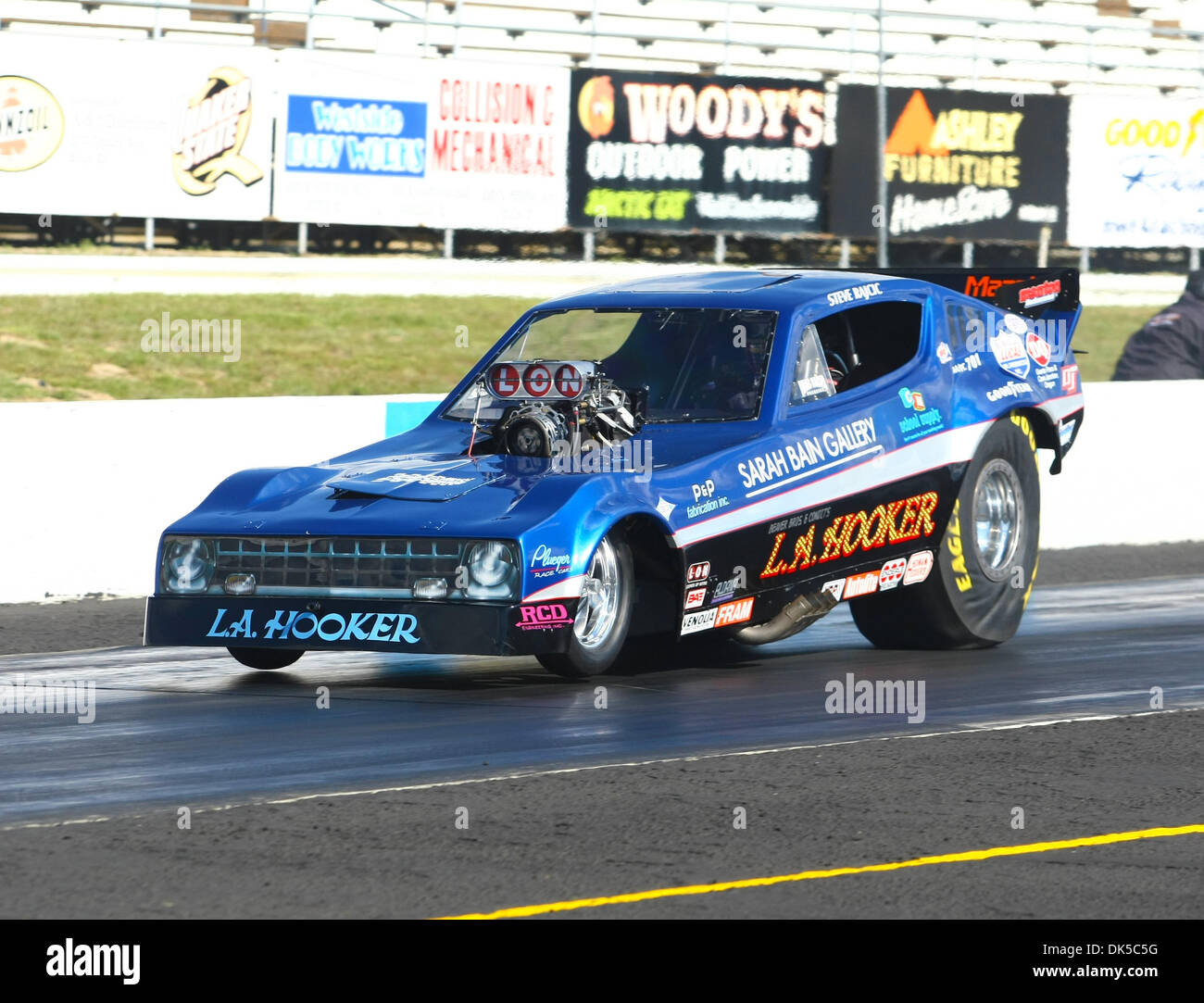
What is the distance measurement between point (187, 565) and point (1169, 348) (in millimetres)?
12811

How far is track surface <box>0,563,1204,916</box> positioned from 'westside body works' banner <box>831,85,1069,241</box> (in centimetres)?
1937

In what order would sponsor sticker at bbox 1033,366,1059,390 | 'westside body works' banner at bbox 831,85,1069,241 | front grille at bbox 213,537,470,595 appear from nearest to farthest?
1. front grille at bbox 213,537,470,595
2. sponsor sticker at bbox 1033,366,1059,390
3. 'westside body works' banner at bbox 831,85,1069,241

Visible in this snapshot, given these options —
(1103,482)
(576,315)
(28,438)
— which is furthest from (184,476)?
(1103,482)

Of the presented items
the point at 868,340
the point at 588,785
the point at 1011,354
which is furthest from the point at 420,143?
the point at 588,785

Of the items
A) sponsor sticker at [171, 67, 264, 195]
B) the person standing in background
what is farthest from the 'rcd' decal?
sponsor sticker at [171, 67, 264, 195]

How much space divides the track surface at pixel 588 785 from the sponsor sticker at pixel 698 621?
286mm

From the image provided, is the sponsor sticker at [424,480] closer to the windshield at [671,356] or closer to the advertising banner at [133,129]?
the windshield at [671,356]

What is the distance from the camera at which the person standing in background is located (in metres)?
19.8

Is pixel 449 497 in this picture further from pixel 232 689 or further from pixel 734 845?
pixel 734 845

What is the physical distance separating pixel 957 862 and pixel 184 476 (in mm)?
7636

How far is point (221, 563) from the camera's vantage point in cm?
892

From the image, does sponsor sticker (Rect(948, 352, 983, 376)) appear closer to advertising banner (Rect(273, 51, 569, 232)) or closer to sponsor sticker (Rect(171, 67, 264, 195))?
sponsor sticker (Rect(171, 67, 264, 195))

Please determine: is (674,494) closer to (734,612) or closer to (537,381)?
(734,612)

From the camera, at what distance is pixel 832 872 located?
6.14 m
